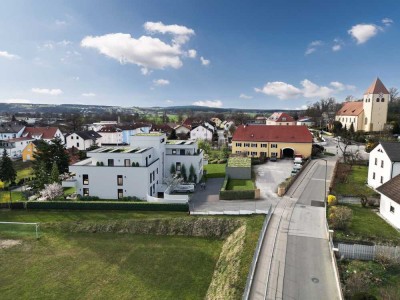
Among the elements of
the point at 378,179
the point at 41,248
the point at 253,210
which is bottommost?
the point at 41,248

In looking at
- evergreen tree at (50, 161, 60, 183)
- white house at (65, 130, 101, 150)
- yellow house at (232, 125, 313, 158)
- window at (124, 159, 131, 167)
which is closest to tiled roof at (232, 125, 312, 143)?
yellow house at (232, 125, 313, 158)

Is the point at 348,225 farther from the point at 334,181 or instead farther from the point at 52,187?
the point at 52,187

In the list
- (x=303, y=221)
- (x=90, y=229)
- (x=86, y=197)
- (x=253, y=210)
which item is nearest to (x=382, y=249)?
(x=303, y=221)

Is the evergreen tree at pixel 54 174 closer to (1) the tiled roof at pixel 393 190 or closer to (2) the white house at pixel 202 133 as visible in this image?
(1) the tiled roof at pixel 393 190

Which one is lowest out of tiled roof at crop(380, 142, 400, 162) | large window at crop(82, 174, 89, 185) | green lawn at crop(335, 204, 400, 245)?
green lawn at crop(335, 204, 400, 245)

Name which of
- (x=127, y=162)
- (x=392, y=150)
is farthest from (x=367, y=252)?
(x=127, y=162)

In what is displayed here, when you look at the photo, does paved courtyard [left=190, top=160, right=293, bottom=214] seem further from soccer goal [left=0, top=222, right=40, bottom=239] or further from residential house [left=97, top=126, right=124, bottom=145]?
residential house [left=97, top=126, right=124, bottom=145]
